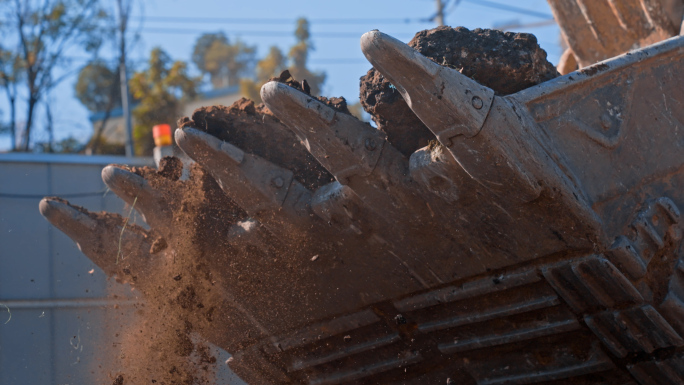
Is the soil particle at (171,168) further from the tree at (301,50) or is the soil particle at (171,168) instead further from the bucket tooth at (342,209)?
the tree at (301,50)

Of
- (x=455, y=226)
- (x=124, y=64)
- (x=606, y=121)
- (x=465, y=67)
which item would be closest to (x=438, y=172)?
(x=455, y=226)

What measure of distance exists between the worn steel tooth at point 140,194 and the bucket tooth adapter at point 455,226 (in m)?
0.01

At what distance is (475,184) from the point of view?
334 centimetres

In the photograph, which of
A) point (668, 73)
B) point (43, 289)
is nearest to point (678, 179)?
point (668, 73)

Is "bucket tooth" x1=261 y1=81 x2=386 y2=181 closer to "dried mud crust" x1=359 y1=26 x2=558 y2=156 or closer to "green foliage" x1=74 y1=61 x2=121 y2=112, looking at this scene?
"dried mud crust" x1=359 y1=26 x2=558 y2=156

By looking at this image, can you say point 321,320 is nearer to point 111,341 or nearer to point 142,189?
point 142,189

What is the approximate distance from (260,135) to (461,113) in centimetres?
153

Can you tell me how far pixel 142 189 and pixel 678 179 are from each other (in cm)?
333

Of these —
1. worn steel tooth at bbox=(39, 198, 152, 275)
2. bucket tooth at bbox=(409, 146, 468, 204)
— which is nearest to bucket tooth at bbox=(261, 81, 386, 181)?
bucket tooth at bbox=(409, 146, 468, 204)

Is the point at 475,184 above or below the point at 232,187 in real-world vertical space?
below

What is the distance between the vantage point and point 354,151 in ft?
11.8

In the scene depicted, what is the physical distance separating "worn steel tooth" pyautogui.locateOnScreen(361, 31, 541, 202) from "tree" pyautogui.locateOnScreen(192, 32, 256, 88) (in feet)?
121

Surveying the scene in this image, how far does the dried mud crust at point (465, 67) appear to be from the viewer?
361 cm

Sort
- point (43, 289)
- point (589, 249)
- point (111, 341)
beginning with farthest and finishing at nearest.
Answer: point (43, 289) < point (111, 341) < point (589, 249)
